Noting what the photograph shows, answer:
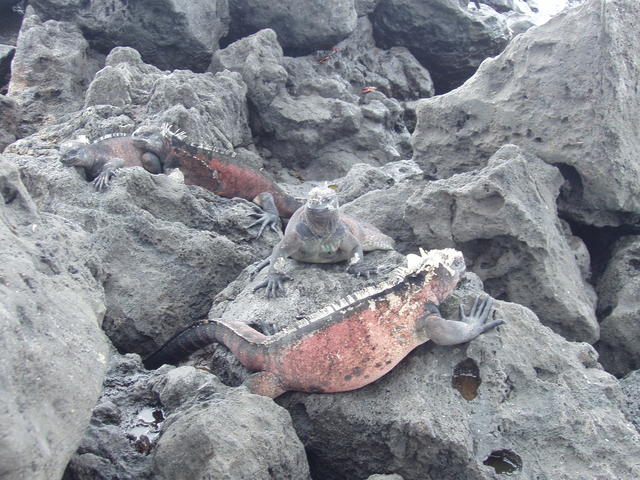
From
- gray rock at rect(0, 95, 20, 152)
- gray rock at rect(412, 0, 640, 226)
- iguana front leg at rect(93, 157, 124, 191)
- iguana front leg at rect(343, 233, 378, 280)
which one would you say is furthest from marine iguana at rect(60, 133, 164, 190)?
gray rock at rect(412, 0, 640, 226)

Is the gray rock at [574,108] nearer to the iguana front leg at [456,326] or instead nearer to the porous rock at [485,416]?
the porous rock at [485,416]

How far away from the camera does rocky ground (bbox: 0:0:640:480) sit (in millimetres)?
2510

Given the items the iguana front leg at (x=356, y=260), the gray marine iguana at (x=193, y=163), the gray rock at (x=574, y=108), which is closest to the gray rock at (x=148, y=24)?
the gray marine iguana at (x=193, y=163)

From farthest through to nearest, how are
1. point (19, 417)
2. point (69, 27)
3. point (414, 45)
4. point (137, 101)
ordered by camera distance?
point (414, 45)
point (69, 27)
point (137, 101)
point (19, 417)

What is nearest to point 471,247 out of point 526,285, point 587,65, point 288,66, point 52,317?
point 526,285

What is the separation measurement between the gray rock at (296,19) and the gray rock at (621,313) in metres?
5.30

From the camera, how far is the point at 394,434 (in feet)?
9.84

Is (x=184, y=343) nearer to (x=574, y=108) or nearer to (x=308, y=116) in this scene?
(x=574, y=108)

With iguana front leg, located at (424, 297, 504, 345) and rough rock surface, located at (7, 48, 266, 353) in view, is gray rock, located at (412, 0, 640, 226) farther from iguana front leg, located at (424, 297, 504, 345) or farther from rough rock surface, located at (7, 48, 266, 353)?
rough rock surface, located at (7, 48, 266, 353)

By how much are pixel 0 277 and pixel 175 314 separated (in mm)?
2163

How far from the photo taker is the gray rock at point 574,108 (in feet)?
14.6

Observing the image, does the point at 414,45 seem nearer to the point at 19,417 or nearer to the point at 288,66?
the point at 288,66

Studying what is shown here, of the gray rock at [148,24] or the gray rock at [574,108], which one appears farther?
the gray rock at [148,24]

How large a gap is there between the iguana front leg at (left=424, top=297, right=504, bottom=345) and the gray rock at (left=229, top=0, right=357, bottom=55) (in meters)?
6.15
